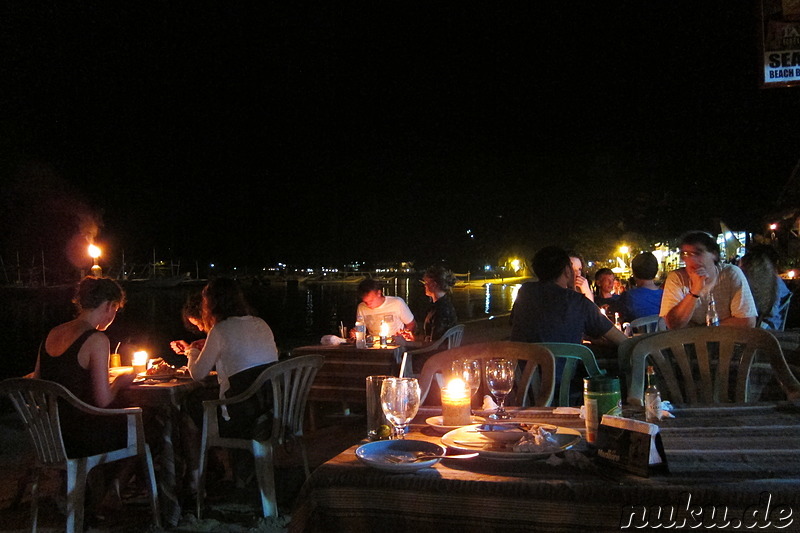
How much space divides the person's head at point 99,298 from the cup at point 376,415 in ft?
7.69

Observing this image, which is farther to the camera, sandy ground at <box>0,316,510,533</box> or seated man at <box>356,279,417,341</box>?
seated man at <box>356,279,417,341</box>

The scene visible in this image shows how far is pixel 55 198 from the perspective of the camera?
5359 cm

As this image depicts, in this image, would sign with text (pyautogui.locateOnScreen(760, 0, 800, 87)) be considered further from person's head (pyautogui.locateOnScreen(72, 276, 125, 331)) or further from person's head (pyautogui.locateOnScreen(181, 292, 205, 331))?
person's head (pyautogui.locateOnScreen(72, 276, 125, 331))

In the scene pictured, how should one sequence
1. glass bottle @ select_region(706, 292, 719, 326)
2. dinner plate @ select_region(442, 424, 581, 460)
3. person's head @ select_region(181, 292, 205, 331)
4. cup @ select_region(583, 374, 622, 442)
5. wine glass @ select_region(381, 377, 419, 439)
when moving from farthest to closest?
person's head @ select_region(181, 292, 205, 331) → glass bottle @ select_region(706, 292, 719, 326) → wine glass @ select_region(381, 377, 419, 439) → cup @ select_region(583, 374, 622, 442) → dinner plate @ select_region(442, 424, 581, 460)

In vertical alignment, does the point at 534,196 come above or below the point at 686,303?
above

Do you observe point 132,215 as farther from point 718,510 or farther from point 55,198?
point 718,510

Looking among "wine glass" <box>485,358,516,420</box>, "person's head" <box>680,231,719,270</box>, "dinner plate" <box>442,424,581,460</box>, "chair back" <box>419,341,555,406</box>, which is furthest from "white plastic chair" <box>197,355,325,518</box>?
"person's head" <box>680,231,719,270</box>

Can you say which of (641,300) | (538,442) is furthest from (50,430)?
(641,300)

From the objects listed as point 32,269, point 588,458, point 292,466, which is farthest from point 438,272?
point 32,269

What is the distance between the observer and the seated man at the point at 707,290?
4.19 m

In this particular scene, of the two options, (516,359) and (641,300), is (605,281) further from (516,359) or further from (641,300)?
(516,359)

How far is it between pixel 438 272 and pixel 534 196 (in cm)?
3079

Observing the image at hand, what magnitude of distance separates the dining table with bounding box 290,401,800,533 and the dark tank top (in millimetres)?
2585

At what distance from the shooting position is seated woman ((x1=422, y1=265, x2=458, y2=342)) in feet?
21.4
